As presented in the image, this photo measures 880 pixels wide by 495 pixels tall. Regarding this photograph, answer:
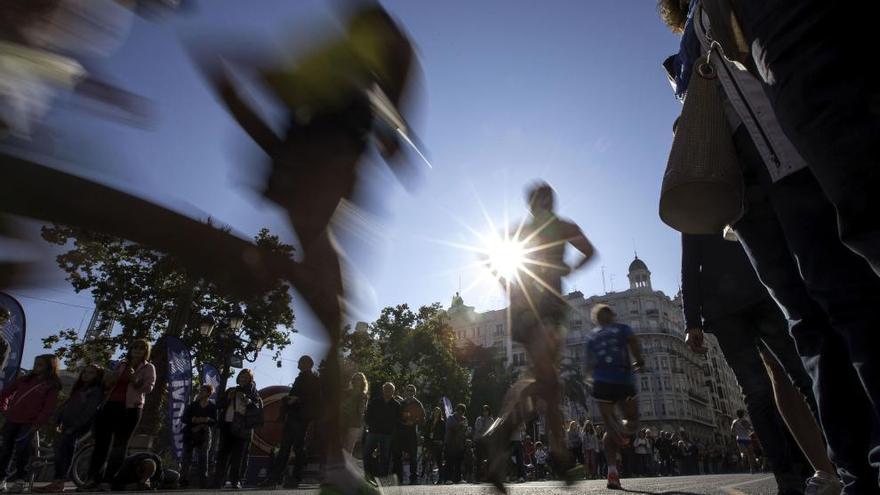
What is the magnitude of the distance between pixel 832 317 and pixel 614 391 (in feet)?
12.7

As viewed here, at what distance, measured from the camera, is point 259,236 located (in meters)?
1.72

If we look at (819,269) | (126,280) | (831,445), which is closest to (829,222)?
(819,269)

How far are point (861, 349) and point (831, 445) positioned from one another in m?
0.46

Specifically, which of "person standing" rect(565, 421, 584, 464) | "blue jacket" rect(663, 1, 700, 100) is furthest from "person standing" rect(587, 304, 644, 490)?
"person standing" rect(565, 421, 584, 464)

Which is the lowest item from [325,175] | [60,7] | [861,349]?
[861,349]

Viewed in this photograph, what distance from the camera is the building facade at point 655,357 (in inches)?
2738

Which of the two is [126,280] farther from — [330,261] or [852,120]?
[852,120]

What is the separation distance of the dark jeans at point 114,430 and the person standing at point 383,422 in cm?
429

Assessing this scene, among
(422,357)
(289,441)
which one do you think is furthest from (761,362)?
(422,357)

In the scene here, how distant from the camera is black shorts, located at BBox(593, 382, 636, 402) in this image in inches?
194

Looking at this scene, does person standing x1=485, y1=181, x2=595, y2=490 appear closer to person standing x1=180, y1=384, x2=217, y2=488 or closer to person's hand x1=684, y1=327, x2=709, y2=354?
person's hand x1=684, y1=327, x2=709, y2=354

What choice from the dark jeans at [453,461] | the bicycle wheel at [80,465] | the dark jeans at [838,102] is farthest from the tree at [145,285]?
the dark jeans at [453,461]

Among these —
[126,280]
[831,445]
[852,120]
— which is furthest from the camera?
[126,280]

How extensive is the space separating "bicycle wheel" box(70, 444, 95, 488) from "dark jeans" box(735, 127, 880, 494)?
7.54m
